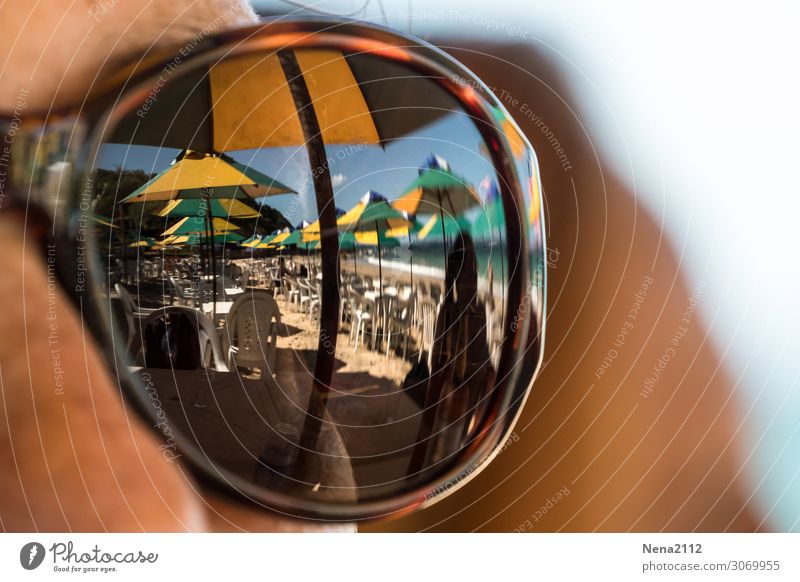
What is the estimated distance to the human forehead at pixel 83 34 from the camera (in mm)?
A: 813

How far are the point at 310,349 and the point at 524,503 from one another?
0.37 meters

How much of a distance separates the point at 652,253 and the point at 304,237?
46cm

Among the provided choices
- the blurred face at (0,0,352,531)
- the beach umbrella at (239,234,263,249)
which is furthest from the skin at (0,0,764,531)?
the beach umbrella at (239,234,263,249)

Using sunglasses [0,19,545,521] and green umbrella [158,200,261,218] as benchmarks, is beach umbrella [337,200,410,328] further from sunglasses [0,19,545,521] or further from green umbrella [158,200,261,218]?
→ green umbrella [158,200,261,218]

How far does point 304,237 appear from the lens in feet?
2.53

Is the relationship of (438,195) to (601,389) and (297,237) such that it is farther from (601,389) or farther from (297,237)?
(601,389)

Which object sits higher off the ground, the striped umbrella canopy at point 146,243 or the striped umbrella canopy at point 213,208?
the striped umbrella canopy at point 213,208

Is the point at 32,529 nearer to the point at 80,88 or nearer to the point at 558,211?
the point at 80,88

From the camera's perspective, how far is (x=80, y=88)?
0.81m

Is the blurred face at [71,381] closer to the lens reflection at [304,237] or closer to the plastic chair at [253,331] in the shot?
the lens reflection at [304,237]
